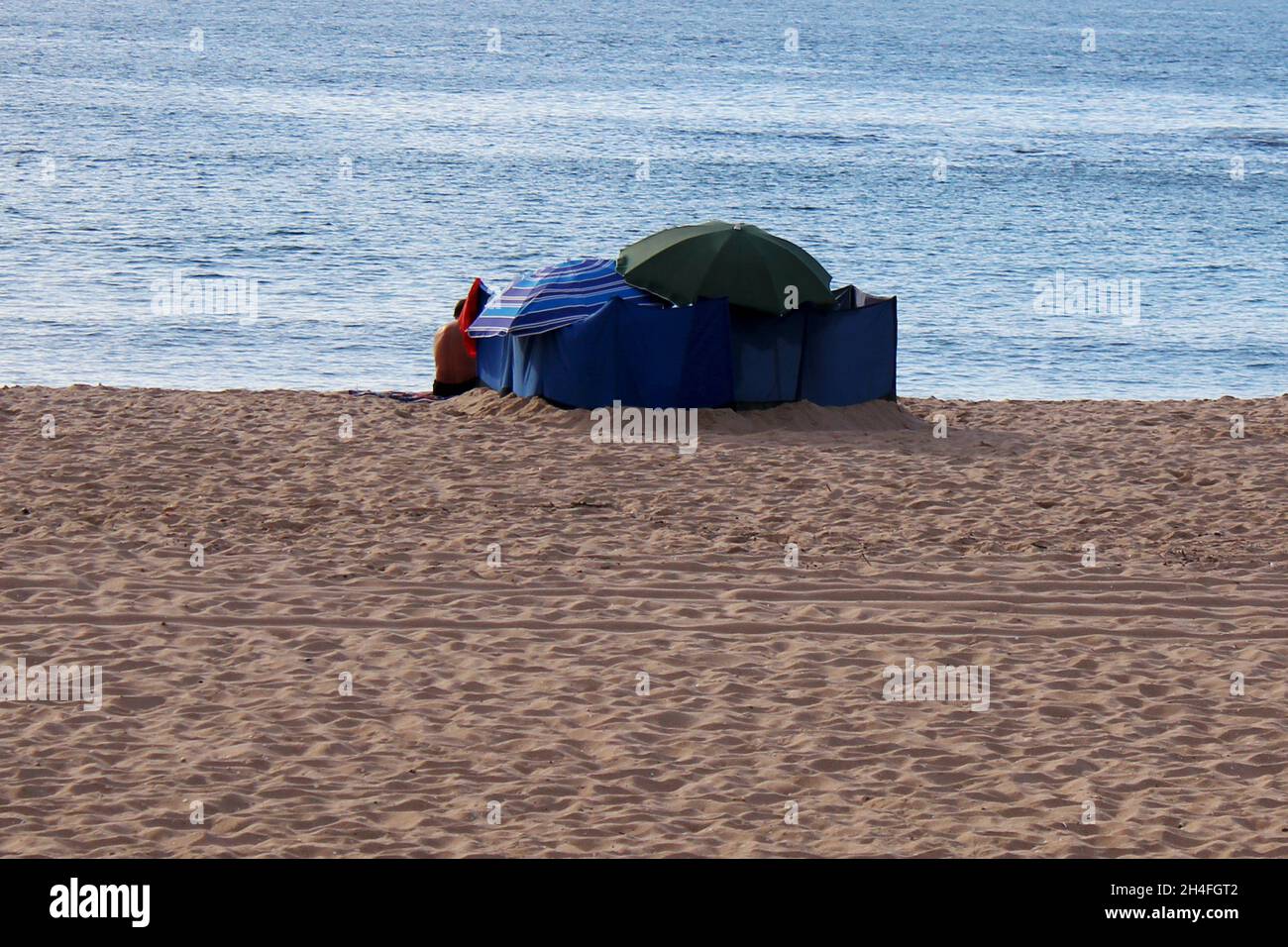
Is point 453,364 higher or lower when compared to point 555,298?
lower

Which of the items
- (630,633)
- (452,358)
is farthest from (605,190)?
(630,633)

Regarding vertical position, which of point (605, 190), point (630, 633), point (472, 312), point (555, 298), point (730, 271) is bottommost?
point (630, 633)

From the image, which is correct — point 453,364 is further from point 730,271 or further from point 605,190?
point 605,190

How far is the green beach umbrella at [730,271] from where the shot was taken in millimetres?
16797

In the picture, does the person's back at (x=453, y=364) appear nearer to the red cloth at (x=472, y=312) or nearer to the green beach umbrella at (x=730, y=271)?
the red cloth at (x=472, y=312)

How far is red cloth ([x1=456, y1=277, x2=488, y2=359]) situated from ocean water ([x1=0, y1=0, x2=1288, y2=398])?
5219 mm

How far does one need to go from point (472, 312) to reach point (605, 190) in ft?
94.1

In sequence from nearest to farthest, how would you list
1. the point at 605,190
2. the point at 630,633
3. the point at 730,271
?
the point at 630,633
the point at 730,271
the point at 605,190

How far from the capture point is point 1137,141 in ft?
196

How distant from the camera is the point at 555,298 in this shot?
16922mm

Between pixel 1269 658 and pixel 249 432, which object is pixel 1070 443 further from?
pixel 249 432

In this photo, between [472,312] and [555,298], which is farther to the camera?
[472,312]

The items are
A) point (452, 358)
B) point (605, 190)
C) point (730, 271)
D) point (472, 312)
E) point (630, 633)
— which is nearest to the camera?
point (630, 633)

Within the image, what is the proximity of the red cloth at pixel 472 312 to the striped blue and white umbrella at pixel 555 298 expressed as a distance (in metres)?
0.53
